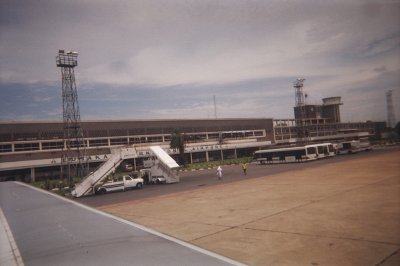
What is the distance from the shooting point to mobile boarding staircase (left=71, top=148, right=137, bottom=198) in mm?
33656

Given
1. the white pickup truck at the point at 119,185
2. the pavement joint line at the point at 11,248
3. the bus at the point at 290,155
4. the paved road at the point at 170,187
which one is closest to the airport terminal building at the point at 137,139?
the white pickup truck at the point at 119,185

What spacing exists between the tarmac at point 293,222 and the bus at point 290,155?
2934 centimetres

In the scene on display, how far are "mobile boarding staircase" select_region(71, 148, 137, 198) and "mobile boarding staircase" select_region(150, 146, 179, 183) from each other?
128 inches

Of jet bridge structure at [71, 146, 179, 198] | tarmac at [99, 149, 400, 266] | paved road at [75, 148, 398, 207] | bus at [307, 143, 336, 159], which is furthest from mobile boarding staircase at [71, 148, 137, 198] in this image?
bus at [307, 143, 336, 159]

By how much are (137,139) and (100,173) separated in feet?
141

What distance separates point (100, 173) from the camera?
1398 inches

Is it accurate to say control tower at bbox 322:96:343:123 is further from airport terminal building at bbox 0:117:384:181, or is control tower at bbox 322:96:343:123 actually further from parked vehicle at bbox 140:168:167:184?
parked vehicle at bbox 140:168:167:184

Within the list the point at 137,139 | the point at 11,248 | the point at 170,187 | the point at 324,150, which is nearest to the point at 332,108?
the point at 324,150

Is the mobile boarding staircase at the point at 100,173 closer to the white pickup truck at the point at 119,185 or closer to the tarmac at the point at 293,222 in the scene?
the white pickup truck at the point at 119,185

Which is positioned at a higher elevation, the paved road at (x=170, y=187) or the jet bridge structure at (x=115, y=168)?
the jet bridge structure at (x=115, y=168)

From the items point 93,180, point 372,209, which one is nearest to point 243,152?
point 93,180

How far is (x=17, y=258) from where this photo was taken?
995 centimetres

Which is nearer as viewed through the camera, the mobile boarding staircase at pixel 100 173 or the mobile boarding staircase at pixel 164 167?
the mobile boarding staircase at pixel 100 173

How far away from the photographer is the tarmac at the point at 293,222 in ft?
32.6
